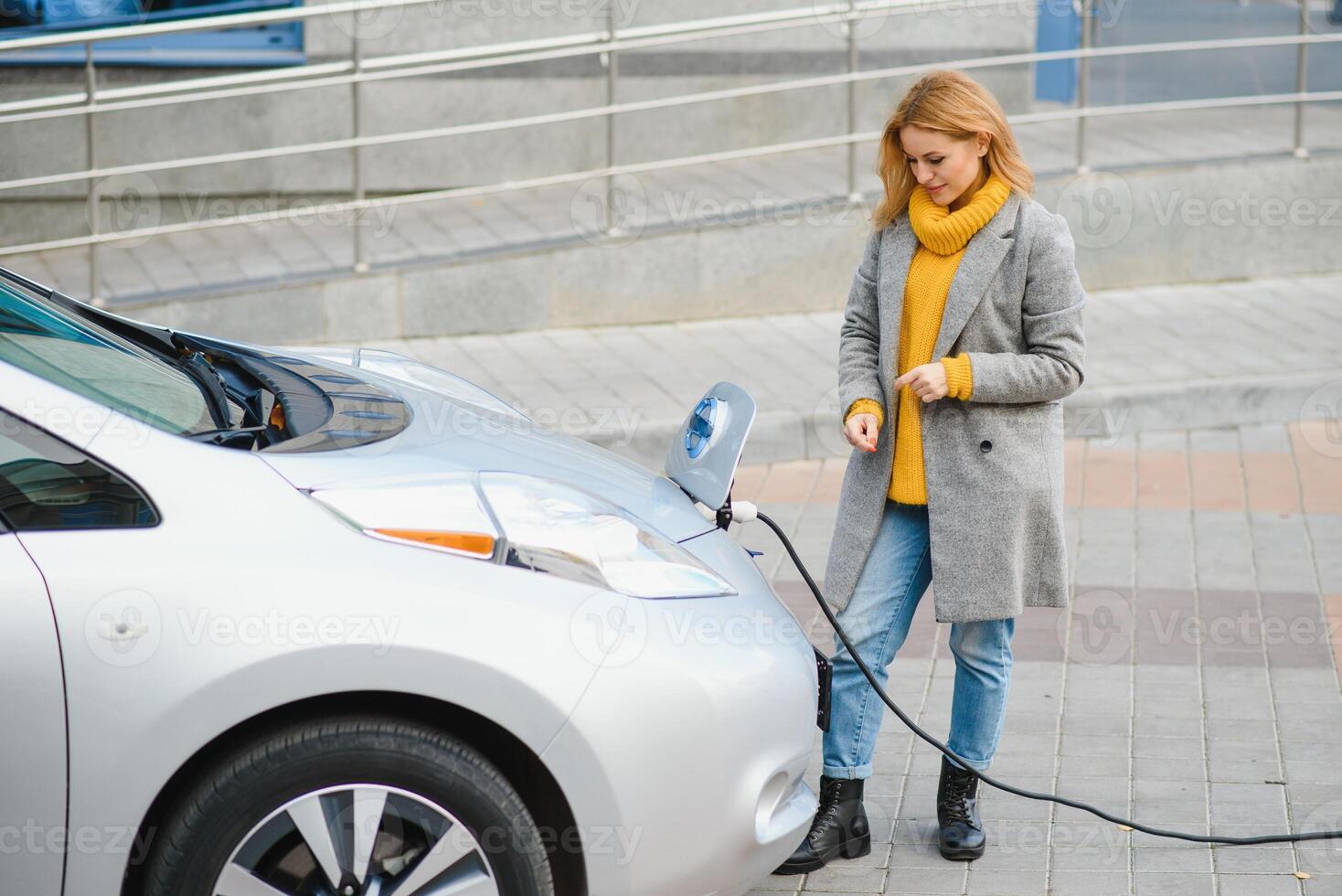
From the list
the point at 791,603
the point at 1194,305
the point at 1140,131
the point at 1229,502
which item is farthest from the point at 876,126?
the point at 791,603

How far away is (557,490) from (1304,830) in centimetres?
208

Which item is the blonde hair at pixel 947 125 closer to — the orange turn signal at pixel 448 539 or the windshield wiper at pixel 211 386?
the orange turn signal at pixel 448 539

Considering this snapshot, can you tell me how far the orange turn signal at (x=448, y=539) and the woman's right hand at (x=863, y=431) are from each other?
103 centimetres

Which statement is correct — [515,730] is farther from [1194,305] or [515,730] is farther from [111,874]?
[1194,305]

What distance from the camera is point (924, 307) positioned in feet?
11.9

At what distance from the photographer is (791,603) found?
17.8 feet

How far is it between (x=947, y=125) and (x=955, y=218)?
21cm

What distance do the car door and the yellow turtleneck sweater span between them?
5.99 feet

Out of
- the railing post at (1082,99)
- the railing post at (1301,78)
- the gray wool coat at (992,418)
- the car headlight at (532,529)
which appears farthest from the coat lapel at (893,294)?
the railing post at (1301,78)

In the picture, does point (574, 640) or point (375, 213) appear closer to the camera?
point (574, 640)

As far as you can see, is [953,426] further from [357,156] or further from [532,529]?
[357,156]

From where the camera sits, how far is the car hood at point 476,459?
2.96 m

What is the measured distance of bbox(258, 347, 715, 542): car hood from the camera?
116 inches

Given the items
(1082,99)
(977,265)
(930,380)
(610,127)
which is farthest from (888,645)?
(1082,99)
